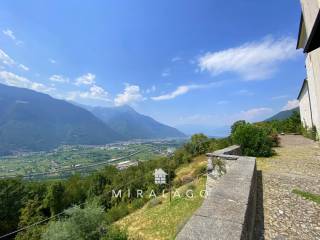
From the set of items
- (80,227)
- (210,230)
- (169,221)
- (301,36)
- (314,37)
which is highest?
(301,36)

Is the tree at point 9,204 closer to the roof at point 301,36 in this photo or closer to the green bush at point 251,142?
the green bush at point 251,142

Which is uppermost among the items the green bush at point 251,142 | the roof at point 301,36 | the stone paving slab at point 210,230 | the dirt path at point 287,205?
the roof at point 301,36

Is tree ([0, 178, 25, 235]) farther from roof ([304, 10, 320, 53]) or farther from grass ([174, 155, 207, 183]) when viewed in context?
roof ([304, 10, 320, 53])

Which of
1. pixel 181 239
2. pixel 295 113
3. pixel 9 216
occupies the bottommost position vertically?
pixel 9 216

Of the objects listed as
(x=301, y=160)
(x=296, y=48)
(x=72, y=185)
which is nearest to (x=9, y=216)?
(x=72, y=185)

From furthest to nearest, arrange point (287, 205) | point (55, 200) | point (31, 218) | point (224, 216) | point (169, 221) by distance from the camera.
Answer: point (55, 200) < point (31, 218) < point (169, 221) < point (287, 205) < point (224, 216)

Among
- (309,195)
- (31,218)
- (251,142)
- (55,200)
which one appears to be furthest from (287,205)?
(55,200)

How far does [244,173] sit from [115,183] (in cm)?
2894

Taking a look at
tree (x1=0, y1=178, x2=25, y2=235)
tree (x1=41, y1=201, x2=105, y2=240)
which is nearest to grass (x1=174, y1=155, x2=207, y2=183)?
tree (x1=41, y1=201, x2=105, y2=240)

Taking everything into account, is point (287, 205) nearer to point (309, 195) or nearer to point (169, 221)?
point (309, 195)

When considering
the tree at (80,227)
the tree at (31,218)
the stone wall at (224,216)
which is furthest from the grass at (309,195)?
the tree at (31,218)

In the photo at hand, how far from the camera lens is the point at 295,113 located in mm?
29672

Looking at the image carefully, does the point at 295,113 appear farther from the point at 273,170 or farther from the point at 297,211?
the point at 297,211

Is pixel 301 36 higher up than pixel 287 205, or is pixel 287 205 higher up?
pixel 301 36
